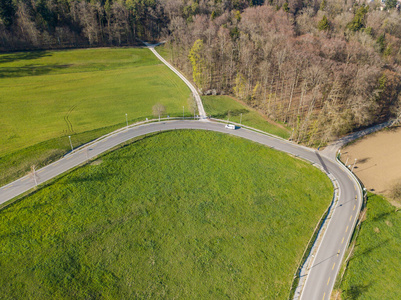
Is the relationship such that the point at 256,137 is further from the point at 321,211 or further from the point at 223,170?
the point at 321,211

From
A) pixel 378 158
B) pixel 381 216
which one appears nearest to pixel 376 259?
pixel 381 216

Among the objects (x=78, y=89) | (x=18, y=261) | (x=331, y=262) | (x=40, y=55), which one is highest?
(x=40, y=55)

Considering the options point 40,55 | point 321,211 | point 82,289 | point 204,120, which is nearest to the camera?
point 82,289

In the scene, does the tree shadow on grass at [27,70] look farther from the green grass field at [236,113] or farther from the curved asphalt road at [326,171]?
the green grass field at [236,113]

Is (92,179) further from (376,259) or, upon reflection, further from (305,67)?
(305,67)

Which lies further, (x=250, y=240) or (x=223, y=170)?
(x=223, y=170)

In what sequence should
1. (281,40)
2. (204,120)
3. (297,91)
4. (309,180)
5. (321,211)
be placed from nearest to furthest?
1. (321,211)
2. (309,180)
3. (204,120)
4. (281,40)
5. (297,91)

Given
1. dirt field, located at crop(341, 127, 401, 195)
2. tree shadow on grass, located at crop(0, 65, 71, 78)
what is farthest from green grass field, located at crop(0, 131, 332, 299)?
tree shadow on grass, located at crop(0, 65, 71, 78)

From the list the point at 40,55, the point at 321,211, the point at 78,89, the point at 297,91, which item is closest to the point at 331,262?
the point at 321,211
